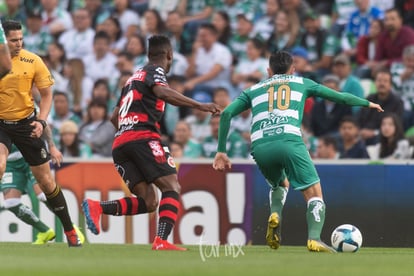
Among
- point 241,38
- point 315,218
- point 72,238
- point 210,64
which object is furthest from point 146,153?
point 241,38

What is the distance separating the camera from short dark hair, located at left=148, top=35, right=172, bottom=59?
12578 millimetres

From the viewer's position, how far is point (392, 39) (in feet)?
62.1

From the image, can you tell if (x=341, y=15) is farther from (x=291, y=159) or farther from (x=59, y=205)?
(x=59, y=205)

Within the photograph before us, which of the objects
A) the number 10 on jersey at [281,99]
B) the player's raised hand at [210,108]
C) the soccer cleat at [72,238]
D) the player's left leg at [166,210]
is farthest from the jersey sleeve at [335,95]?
the soccer cleat at [72,238]

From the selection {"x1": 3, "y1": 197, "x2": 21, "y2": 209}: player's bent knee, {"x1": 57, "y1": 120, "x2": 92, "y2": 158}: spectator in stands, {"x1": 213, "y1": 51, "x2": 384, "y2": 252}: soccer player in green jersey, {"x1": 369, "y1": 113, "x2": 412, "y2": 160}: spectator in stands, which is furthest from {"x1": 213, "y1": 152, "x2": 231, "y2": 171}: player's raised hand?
{"x1": 57, "y1": 120, "x2": 92, "y2": 158}: spectator in stands

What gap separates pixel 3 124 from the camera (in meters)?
13.1

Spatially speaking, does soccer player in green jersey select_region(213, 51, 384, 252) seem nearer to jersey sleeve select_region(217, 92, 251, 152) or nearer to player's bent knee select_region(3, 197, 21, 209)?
jersey sleeve select_region(217, 92, 251, 152)

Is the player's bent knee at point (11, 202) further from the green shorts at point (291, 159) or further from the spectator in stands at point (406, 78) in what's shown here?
the spectator in stands at point (406, 78)

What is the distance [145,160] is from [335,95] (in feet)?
6.81

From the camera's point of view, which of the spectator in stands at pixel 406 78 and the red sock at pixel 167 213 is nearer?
the red sock at pixel 167 213

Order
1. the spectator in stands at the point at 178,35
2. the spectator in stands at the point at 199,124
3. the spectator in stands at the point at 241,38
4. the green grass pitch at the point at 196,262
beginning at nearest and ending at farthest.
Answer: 1. the green grass pitch at the point at 196,262
2. the spectator in stands at the point at 199,124
3. the spectator in stands at the point at 241,38
4. the spectator in stands at the point at 178,35

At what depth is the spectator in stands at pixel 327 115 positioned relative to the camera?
18.4 m

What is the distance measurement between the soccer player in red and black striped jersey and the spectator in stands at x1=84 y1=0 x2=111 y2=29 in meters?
10.3

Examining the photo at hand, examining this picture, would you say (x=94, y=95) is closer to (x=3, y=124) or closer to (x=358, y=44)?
(x=358, y=44)
